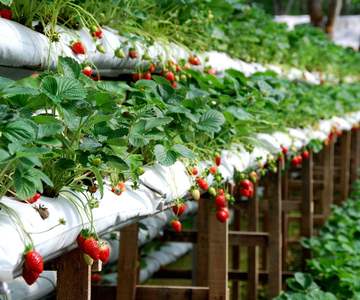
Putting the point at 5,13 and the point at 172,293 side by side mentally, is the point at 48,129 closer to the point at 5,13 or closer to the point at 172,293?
the point at 5,13

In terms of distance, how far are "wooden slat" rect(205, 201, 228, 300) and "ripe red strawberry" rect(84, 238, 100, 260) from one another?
128cm


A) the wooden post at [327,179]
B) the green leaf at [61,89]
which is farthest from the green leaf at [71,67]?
the wooden post at [327,179]

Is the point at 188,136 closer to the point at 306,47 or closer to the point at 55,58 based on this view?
the point at 55,58

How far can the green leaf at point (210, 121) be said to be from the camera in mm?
2011

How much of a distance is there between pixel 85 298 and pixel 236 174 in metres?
1.25

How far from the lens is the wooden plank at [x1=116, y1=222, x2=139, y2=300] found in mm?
2709

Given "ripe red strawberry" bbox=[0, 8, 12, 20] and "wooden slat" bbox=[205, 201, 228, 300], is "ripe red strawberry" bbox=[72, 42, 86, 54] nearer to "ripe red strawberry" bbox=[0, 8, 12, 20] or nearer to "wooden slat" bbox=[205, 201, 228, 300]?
"ripe red strawberry" bbox=[0, 8, 12, 20]

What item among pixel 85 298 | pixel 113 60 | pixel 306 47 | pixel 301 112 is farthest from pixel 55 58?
pixel 306 47

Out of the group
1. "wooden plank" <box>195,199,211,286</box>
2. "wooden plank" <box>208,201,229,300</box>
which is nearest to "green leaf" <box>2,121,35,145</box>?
"wooden plank" <box>208,201,229,300</box>

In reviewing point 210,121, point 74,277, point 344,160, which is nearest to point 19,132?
point 74,277

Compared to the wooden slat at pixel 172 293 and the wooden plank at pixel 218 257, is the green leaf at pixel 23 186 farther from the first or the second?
the wooden slat at pixel 172 293

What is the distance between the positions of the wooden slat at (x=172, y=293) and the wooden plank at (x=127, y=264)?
0.18ft

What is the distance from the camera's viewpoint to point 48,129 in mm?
1227

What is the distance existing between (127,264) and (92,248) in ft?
5.02
